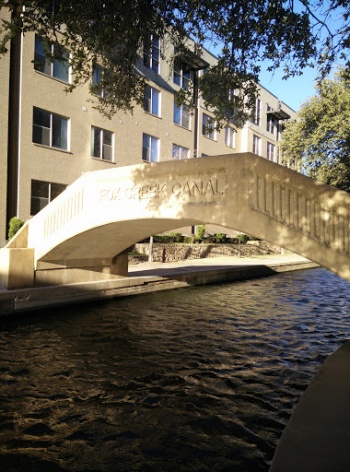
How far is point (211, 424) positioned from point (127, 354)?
2761mm

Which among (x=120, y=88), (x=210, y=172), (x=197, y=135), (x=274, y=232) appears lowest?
(x=274, y=232)

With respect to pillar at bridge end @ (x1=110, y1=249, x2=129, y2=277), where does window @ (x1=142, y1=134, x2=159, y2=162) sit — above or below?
above

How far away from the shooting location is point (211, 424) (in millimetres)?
4602

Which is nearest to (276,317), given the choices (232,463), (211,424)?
(211,424)

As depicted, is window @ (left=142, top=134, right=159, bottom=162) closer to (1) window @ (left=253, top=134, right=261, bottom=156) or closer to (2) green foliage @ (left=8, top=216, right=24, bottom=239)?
(2) green foliage @ (left=8, top=216, right=24, bottom=239)

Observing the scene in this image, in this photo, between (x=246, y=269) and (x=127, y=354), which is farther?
(x=246, y=269)

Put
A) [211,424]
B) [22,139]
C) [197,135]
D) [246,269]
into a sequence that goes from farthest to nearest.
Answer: [197,135]
[246,269]
[22,139]
[211,424]

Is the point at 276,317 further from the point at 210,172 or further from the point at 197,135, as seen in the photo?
the point at 197,135

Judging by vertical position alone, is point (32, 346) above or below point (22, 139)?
below

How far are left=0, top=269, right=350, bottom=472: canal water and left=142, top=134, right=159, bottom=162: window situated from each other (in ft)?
46.1

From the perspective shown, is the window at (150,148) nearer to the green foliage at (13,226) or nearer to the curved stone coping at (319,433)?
the green foliage at (13,226)

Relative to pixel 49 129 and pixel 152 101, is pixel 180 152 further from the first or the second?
pixel 49 129

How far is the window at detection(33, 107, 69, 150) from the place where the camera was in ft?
55.8

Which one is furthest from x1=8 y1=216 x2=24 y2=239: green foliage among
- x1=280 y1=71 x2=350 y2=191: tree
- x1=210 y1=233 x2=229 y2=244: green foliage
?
x1=280 y1=71 x2=350 y2=191: tree
